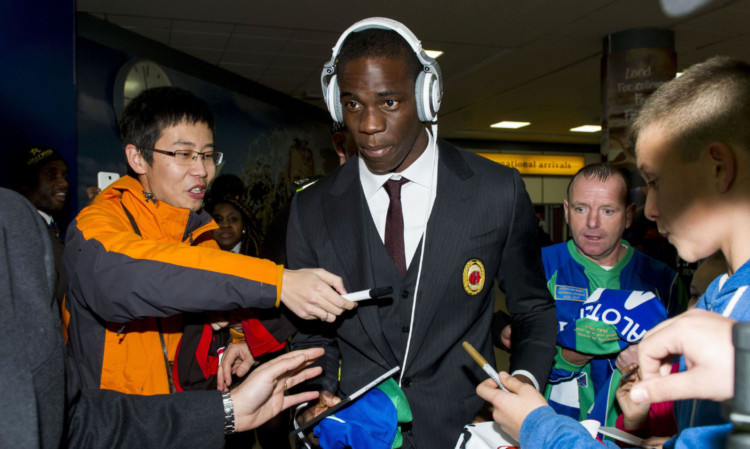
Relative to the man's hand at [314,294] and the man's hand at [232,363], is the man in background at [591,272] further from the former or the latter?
the man's hand at [232,363]

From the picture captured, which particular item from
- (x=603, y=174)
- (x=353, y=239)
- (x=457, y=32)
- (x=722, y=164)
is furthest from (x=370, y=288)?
(x=457, y=32)

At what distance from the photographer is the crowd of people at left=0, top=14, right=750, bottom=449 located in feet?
3.34

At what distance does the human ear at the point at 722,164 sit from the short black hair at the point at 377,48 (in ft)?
3.28

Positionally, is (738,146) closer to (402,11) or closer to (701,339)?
(701,339)

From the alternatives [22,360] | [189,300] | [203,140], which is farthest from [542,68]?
[22,360]

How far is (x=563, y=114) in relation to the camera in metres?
13.0

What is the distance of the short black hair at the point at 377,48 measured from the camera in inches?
66.6

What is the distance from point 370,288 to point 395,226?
23cm

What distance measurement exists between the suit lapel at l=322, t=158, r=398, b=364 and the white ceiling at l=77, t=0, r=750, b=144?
468cm

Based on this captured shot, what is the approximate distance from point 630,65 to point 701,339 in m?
7.05

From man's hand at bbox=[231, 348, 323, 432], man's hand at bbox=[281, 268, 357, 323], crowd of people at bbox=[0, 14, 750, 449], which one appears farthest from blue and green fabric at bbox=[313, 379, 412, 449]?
man's hand at bbox=[281, 268, 357, 323]

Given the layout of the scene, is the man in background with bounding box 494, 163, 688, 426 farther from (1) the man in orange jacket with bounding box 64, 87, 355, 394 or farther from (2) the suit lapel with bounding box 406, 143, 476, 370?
(1) the man in orange jacket with bounding box 64, 87, 355, 394

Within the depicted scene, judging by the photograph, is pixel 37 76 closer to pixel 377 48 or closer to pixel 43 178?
pixel 43 178

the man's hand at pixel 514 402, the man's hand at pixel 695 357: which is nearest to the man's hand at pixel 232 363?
the man's hand at pixel 514 402
